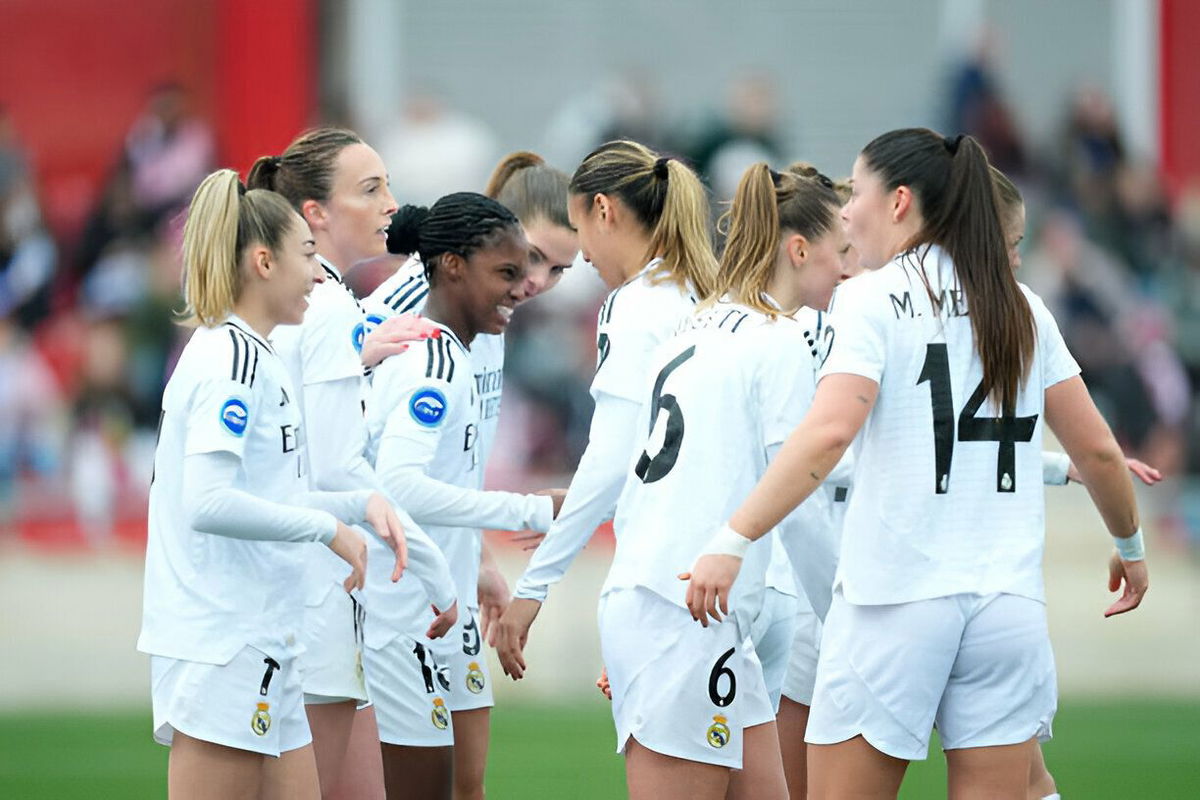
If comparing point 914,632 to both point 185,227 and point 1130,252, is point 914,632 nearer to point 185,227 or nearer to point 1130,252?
point 185,227

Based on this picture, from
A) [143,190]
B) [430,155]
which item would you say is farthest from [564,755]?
[143,190]

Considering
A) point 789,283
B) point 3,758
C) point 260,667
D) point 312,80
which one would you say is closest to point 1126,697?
point 3,758

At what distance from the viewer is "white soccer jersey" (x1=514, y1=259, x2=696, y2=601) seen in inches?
→ 200

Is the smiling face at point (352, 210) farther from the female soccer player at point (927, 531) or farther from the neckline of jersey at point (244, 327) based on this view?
the female soccer player at point (927, 531)

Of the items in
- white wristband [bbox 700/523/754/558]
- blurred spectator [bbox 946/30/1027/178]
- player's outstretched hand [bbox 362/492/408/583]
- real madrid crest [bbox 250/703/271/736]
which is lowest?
real madrid crest [bbox 250/703/271/736]

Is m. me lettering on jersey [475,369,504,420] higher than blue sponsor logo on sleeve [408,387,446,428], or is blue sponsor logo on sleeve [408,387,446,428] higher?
m. me lettering on jersey [475,369,504,420]

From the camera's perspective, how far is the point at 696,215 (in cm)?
527

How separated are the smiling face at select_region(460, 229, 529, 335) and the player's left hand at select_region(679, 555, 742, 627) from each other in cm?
140

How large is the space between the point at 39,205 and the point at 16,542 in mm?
3709

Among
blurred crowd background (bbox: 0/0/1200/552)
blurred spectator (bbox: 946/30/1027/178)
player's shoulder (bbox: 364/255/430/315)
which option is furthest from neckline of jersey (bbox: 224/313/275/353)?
blurred spectator (bbox: 946/30/1027/178)

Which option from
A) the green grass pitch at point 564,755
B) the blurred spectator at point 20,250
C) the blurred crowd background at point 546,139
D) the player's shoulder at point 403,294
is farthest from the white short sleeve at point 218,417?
the blurred spectator at point 20,250

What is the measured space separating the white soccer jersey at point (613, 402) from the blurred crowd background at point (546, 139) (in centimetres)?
880

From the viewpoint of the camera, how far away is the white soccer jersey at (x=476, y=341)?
18.9 ft

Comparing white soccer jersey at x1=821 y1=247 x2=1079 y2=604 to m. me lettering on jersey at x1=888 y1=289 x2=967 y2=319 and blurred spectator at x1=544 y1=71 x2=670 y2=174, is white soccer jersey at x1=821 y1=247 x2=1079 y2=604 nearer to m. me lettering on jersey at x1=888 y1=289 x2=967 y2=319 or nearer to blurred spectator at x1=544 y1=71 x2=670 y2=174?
m. me lettering on jersey at x1=888 y1=289 x2=967 y2=319
